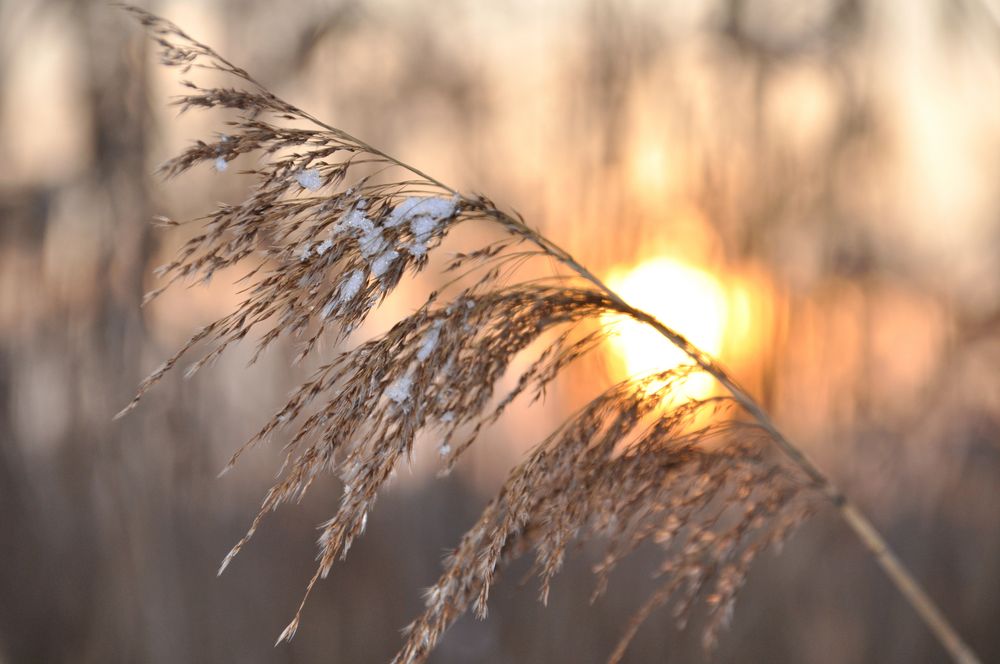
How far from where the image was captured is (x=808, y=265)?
2.06 meters

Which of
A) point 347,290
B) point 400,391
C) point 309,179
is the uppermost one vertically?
point 309,179

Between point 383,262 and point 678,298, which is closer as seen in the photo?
point 383,262

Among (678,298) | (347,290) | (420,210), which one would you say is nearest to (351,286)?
(347,290)

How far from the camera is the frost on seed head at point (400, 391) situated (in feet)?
2.58

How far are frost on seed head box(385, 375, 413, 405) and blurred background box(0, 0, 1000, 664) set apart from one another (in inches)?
46.5

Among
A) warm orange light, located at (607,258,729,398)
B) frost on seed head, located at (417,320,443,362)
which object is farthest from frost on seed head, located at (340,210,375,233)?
warm orange light, located at (607,258,729,398)

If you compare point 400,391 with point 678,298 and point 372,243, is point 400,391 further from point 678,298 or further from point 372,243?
point 678,298

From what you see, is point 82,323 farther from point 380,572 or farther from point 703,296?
point 703,296

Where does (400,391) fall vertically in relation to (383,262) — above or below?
below

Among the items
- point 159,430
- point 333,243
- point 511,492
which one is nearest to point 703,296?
point 511,492

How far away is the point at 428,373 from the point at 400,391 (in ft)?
0.11

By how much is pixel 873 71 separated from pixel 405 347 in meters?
1.75

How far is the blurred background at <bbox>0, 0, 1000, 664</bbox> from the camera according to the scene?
6.61ft

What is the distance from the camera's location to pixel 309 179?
781 mm
